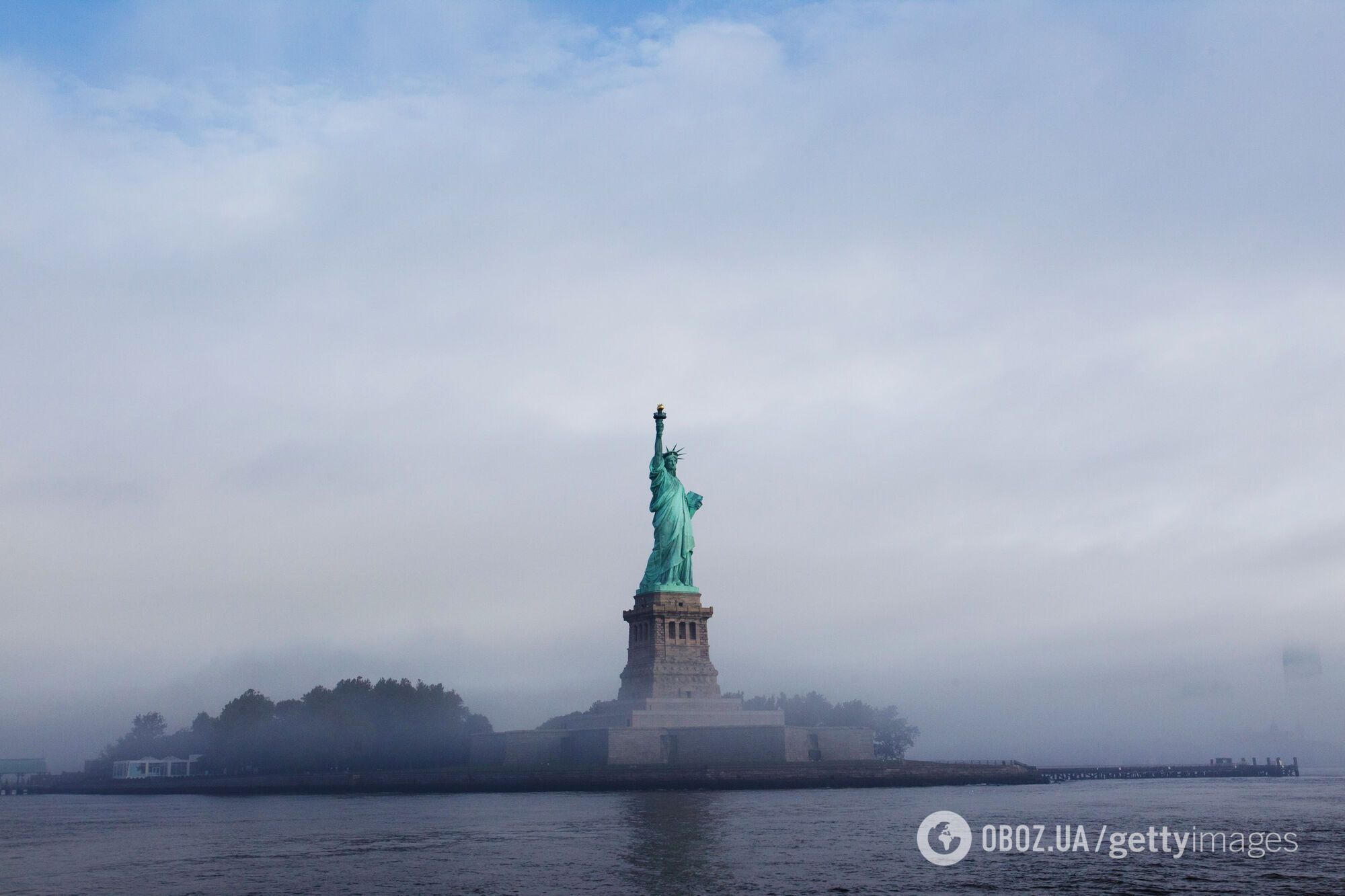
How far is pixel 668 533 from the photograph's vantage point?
79.8m

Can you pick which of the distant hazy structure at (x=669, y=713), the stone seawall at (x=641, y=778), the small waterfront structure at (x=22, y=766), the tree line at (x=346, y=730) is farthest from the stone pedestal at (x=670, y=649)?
the small waterfront structure at (x=22, y=766)

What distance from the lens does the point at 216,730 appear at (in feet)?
385

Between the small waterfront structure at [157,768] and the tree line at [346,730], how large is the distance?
11.8 feet

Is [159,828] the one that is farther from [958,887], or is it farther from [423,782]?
[958,887]

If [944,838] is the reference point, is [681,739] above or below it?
above

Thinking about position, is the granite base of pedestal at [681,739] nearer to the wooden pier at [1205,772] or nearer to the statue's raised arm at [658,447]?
the statue's raised arm at [658,447]

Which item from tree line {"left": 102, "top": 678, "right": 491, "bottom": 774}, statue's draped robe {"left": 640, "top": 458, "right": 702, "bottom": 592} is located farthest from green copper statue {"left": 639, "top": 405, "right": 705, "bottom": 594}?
tree line {"left": 102, "top": 678, "right": 491, "bottom": 774}

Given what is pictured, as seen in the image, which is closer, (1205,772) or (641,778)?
(641,778)

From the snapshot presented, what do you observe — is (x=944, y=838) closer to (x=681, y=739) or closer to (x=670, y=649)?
(x=681, y=739)

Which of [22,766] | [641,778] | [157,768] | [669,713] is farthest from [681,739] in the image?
[22,766]

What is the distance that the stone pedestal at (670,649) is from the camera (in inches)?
3007

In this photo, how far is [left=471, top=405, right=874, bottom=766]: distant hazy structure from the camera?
7175 cm

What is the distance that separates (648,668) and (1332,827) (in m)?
39.2

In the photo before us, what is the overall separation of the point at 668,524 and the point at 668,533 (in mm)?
560
